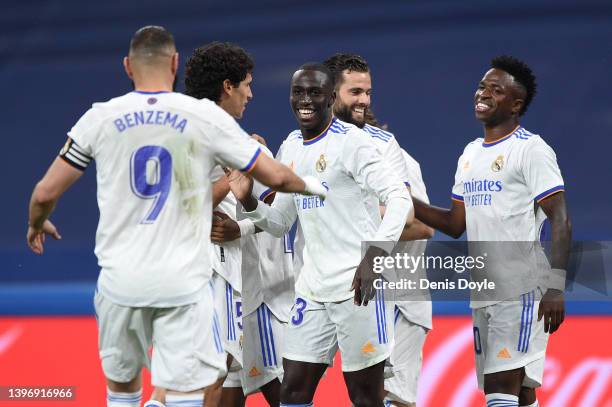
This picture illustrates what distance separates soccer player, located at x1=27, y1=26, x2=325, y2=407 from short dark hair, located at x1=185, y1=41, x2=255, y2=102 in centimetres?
104

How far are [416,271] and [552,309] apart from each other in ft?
3.72

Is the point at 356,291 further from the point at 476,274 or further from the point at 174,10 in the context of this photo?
the point at 174,10

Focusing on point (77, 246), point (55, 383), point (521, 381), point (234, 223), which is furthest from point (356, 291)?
point (77, 246)

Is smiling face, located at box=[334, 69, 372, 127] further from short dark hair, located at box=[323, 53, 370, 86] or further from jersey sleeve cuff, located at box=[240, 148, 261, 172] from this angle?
jersey sleeve cuff, located at box=[240, 148, 261, 172]

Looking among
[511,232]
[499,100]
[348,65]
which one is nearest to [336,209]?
[511,232]

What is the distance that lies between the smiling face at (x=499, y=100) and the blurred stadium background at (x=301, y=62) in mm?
3775

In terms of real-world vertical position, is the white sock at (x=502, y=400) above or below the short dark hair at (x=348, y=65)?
below

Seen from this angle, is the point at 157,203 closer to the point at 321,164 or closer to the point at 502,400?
the point at 321,164

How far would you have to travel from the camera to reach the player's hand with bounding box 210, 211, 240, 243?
4449 millimetres

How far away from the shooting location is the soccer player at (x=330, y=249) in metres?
4.29

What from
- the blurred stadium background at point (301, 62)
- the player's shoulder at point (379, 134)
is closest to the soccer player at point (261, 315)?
the player's shoulder at point (379, 134)

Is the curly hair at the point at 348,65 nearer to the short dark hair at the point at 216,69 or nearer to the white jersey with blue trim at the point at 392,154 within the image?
the white jersey with blue trim at the point at 392,154

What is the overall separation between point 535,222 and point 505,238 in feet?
0.55

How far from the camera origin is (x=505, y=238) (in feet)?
15.3
